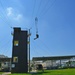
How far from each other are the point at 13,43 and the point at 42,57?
92.2 ft

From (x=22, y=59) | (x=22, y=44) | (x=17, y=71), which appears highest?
(x=22, y=44)

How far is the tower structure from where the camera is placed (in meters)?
53.0

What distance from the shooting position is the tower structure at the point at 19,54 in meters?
53.0

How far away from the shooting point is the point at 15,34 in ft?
179

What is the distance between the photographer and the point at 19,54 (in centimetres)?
5322

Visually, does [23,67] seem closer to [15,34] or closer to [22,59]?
[22,59]

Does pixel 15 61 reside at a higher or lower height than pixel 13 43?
lower

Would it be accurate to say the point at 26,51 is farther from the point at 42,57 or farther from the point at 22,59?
the point at 42,57

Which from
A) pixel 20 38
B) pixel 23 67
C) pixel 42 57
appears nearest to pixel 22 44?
pixel 20 38

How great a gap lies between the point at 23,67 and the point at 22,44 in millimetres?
6293

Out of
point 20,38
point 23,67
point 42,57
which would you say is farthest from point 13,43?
point 42,57

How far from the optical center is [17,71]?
52906mm

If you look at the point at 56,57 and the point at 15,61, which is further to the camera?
the point at 56,57

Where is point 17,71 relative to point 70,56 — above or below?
below
